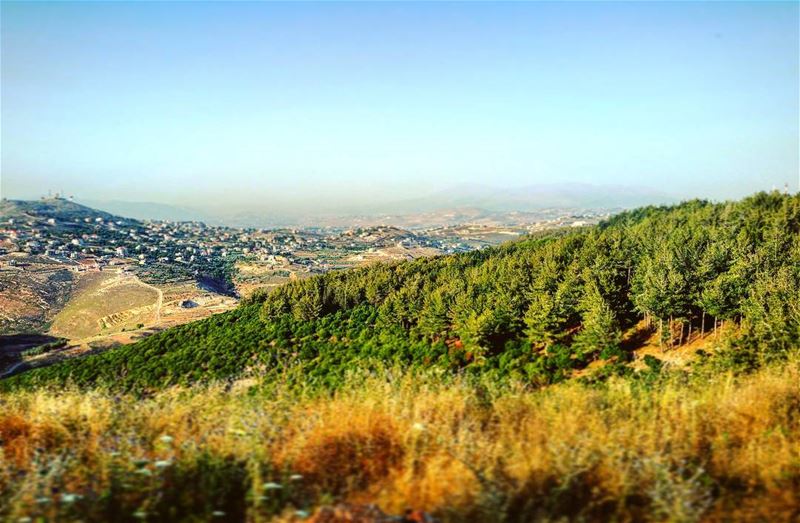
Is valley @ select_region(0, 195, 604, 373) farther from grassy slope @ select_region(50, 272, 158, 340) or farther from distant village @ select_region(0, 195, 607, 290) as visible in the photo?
distant village @ select_region(0, 195, 607, 290)

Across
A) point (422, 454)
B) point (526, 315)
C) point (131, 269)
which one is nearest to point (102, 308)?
point (131, 269)

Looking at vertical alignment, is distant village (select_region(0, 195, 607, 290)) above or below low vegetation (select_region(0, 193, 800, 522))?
below

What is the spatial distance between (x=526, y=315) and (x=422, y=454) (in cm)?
2709

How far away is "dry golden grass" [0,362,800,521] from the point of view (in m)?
3.00

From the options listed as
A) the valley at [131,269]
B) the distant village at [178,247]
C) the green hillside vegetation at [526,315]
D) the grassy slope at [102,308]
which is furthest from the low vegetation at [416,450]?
the distant village at [178,247]

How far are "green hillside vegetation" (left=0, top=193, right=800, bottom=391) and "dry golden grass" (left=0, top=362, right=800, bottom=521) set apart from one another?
9430mm

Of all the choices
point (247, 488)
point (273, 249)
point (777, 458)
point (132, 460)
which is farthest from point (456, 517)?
point (273, 249)

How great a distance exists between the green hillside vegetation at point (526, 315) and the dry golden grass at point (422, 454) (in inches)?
371

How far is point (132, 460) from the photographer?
3.46 meters

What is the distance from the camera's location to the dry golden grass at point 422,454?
3000 mm

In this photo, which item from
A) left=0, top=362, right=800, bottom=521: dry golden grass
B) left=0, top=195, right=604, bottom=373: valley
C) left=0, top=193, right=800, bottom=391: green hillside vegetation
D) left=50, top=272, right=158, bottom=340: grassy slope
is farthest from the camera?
left=50, top=272, right=158, bottom=340: grassy slope

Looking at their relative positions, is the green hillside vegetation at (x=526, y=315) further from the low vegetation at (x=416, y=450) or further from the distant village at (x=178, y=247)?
the distant village at (x=178, y=247)

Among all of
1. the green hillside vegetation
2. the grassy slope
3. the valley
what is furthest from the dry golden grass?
the grassy slope

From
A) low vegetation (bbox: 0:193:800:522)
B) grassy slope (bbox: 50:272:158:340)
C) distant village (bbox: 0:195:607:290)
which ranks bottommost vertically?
grassy slope (bbox: 50:272:158:340)
